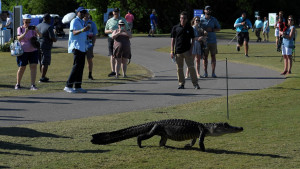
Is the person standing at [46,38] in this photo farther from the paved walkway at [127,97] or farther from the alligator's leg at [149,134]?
the alligator's leg at [149,134]

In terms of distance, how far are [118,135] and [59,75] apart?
11.9 meters

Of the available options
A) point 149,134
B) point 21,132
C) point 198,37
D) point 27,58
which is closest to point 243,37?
point 198,37

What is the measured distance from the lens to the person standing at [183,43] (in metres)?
15.4

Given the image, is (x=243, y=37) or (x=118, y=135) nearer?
(x=118, y=135)

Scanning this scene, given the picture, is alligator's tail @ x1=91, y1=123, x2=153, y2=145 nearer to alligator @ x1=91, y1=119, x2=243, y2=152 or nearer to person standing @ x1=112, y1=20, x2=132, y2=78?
alligator @ x1=91, y1=119, x2=243, y2=152

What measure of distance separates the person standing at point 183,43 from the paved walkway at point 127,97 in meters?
0.56

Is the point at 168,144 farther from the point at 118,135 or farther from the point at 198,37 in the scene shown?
the point at 198,37

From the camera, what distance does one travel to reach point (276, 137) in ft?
30.1

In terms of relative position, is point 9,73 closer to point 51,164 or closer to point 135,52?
point 135,52

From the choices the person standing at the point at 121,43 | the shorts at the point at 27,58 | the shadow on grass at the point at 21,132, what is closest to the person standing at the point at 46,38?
the shorts at the point at 27,58

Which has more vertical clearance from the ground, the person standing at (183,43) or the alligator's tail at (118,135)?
the person standing at (183,43)

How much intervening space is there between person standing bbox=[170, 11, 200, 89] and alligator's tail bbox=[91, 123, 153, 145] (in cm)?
723

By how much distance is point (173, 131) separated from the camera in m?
8.27

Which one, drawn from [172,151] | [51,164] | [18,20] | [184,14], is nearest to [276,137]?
[172,151]
